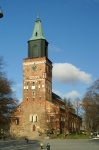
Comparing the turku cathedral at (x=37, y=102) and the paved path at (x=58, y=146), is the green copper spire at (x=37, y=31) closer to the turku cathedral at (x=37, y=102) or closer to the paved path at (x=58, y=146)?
the turku cathedral at (x=37, y=102)

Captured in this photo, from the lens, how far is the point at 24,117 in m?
→ 83.6

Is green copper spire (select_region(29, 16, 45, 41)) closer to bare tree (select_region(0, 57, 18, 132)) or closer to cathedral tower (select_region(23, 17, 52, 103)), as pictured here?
cathedral tower (select_region(23, 17, 52, 103))

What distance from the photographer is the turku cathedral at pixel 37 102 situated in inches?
3231

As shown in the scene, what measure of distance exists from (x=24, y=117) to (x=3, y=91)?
139ft

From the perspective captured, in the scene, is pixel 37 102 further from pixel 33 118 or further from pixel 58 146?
pixel 58 146

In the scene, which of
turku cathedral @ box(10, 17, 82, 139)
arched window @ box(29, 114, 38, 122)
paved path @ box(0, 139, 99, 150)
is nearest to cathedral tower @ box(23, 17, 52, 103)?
turku cathedral @ box(10, 17, 82, 139)

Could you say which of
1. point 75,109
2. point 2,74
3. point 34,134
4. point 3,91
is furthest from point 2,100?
point 75,109

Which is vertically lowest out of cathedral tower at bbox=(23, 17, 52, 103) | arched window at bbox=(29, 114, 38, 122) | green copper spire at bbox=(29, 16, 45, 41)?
arched window at bbox=(29, 114, 38, 122)

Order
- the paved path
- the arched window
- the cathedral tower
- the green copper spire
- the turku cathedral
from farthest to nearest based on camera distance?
the green copper spire → the cathedral tower → the arched window → the turku cathedral → the paved path

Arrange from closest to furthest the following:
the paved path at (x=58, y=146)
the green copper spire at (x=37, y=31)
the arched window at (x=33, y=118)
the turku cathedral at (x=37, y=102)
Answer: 1. the paved path at (x=58, y=146)
2. the turku cathedral at (x=37, y=102)
3. the arched window at (x=33, y=118)
4. the green copper spire at (x=37, y=31)

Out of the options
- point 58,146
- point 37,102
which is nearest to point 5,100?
point 58,146

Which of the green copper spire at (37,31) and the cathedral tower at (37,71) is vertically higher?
the green copper spire at (37,31)

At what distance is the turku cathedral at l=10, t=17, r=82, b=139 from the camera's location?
82062 mm

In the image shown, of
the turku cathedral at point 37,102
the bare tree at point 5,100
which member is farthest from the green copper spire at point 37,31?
the bare tree at point 5,100
